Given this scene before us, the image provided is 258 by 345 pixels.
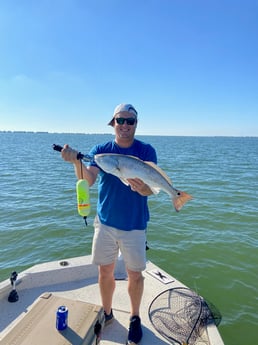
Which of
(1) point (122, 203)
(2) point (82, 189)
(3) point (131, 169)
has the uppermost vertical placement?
(3) point (131, 169)

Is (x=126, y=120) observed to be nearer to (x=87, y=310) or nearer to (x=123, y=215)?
(x=123, y=215)

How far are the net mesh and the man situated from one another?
44cm

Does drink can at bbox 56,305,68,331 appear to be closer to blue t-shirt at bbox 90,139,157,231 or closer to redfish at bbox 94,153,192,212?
blue t-shirt at bbox 90,139,157,231

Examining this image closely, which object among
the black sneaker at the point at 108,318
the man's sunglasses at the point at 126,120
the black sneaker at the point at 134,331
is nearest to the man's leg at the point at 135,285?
the black sneaker at the point at 134,331

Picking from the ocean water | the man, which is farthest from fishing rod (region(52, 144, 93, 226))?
the ocean water

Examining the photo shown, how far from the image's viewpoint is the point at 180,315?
4.14 m

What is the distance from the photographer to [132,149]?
3754 mm

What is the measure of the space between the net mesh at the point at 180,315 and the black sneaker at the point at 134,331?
0.31 m

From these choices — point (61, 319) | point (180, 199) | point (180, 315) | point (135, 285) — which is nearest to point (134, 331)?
point (135, 285)

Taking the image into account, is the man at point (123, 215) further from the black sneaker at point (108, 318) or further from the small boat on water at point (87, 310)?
the small boat on water at point (87, 310)

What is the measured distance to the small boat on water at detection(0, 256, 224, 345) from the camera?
2.66 m

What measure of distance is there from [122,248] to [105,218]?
0.42 metres

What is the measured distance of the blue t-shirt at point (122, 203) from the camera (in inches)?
138

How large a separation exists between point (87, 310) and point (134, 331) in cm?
100
